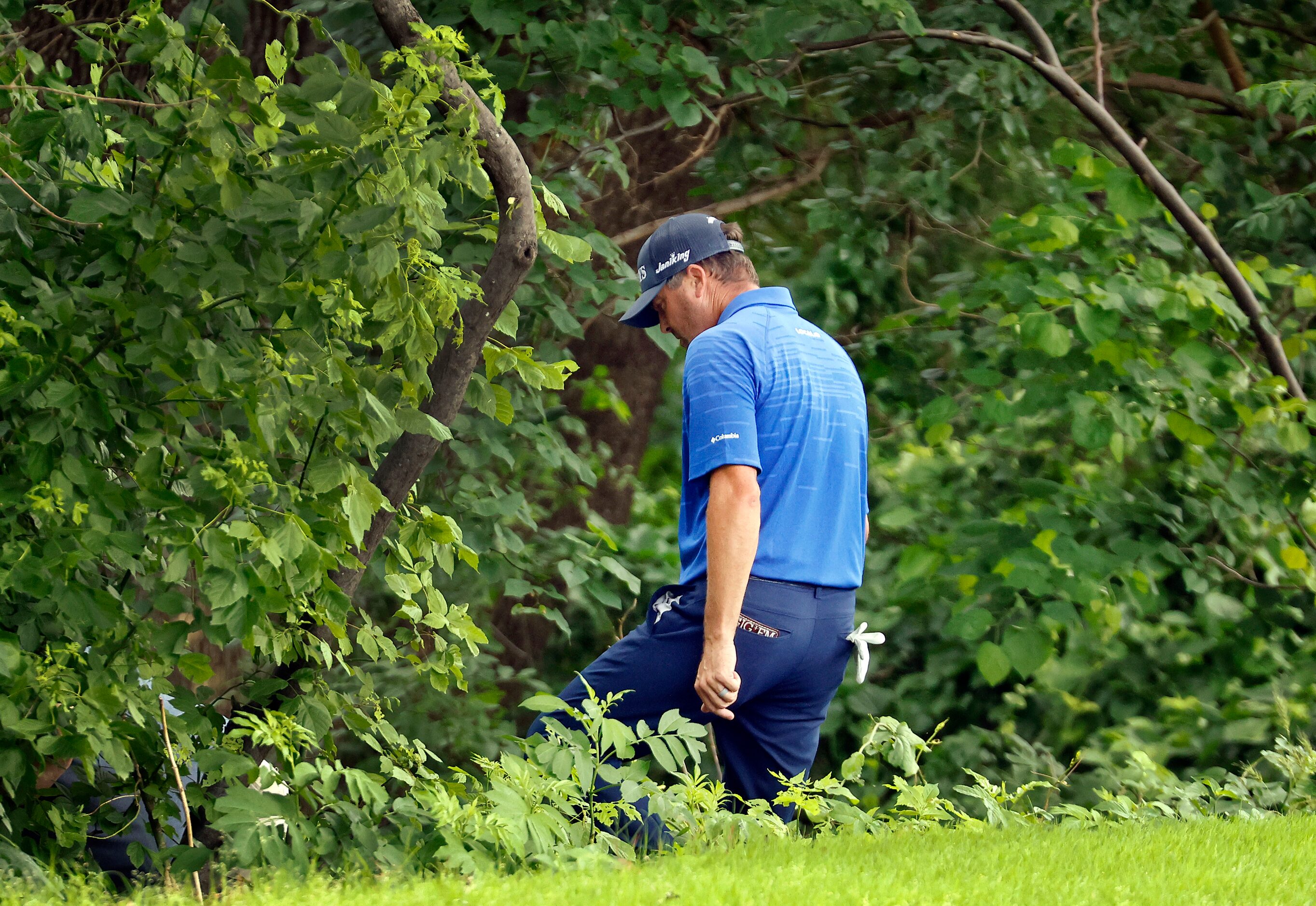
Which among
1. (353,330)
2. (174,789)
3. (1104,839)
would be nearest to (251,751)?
(174,789)

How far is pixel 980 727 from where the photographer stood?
21.9 ft

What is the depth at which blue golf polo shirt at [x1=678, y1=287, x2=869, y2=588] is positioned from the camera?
149 inches

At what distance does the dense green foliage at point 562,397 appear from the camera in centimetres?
305

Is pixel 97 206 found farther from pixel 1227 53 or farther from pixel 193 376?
pixel 1227 53

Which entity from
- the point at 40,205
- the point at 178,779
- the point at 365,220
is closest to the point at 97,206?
the point at 40,205

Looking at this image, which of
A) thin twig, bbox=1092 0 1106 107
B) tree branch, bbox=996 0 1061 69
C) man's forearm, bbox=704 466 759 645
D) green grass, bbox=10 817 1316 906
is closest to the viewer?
green grass, bbox=10 817 1316 906

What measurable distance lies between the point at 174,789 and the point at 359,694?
1.79ft

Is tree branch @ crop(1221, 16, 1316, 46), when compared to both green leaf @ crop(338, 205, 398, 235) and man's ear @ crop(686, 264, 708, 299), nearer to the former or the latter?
man's ear @ crop(686, 264, 708, 299)

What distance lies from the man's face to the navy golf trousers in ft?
2.84

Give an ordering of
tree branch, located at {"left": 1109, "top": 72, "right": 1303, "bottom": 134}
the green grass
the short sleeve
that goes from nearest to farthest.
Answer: the green grass → the short sleeve → tree branch, located at {"left": 1109, "top": 72, "right": 1303, "bottom": 134}

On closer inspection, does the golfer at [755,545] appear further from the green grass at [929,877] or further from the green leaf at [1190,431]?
the green leaf at [1190,431]

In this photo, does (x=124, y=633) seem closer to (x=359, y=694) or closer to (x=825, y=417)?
(x=359, y=694)

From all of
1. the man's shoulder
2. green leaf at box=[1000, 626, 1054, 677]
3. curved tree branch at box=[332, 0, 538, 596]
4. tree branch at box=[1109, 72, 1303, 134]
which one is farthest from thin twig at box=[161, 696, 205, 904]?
tree branch at box=[1109, 72, 1303, 134]

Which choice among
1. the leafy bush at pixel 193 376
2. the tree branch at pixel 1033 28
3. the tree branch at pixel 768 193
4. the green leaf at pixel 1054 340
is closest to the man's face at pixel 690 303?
the leafy bush at pixel 193 376
